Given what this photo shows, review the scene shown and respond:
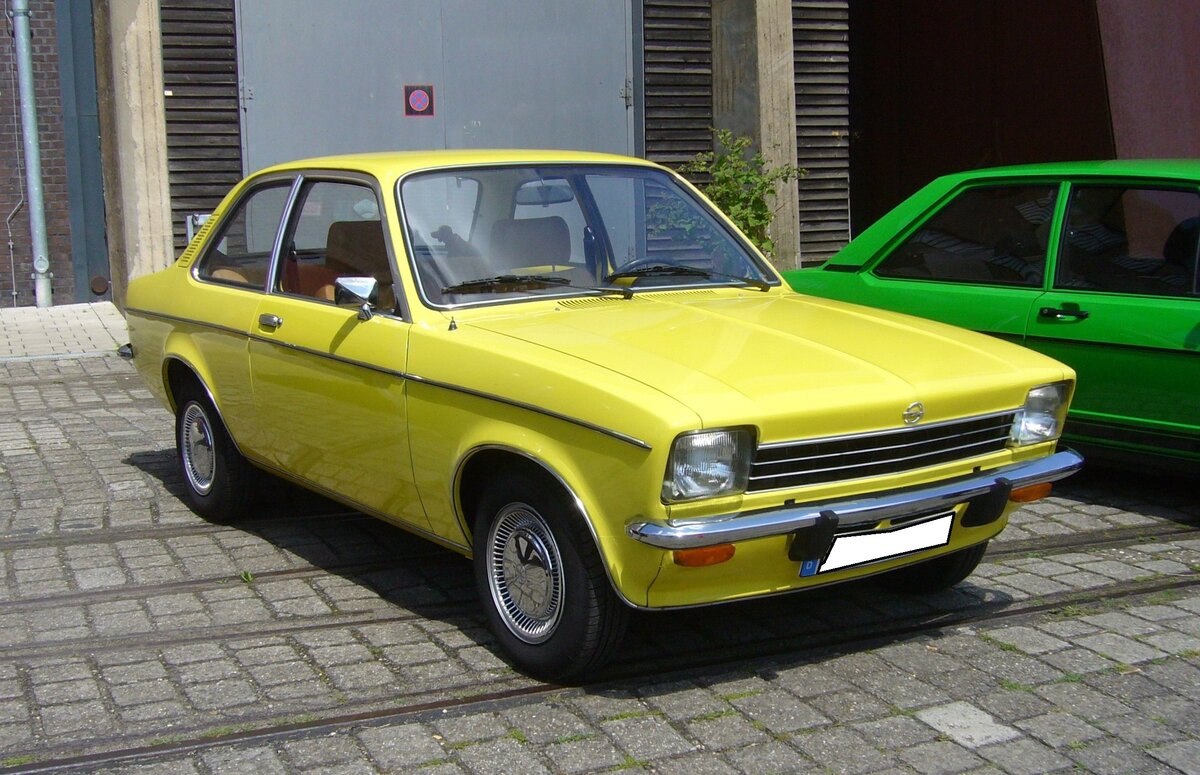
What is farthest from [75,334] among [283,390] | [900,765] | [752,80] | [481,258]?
[900,765]

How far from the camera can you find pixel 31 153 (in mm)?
13406

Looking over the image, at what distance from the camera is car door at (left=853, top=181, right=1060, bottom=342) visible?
6746 millimetres

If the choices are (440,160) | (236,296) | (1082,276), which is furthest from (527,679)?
(1082,276)

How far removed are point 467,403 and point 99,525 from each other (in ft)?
8.78

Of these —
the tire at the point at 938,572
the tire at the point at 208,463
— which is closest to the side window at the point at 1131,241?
the tire at the point at 938,572

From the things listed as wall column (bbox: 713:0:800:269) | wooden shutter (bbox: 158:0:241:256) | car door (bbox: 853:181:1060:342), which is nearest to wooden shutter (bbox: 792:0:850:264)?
wall column (bbox: 713:0:800:269)

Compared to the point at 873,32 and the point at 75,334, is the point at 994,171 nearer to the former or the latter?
the point at 75,334

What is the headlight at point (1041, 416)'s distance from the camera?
15.0 feet

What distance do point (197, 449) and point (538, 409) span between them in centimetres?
287

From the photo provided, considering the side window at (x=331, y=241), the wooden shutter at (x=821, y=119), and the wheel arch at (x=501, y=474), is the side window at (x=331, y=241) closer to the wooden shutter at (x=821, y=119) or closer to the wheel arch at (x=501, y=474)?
the wheel arch at (x=501, y=474)

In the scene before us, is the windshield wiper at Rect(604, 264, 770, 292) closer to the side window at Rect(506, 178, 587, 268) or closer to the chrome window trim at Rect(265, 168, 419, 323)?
the side window at Rect(506, 178, 587, 268)

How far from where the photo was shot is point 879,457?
4.16 meters

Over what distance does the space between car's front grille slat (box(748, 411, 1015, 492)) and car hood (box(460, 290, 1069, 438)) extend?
51mm

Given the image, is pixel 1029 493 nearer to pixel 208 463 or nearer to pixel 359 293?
pixel 359 293
